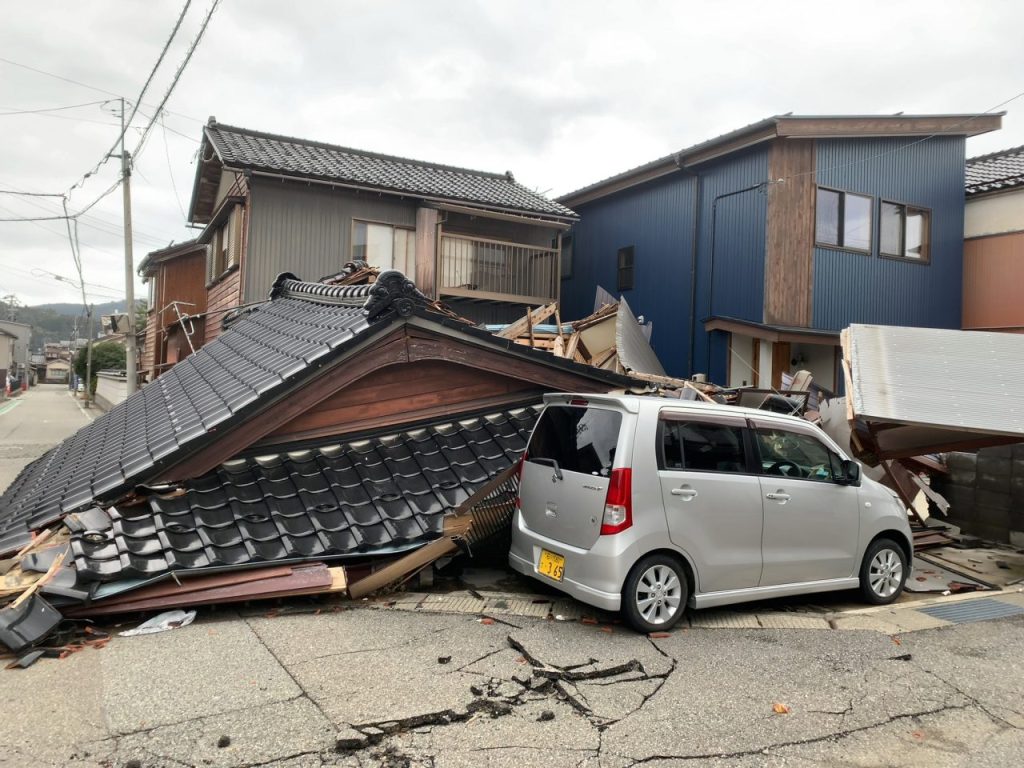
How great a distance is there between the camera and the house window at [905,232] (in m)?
14.4

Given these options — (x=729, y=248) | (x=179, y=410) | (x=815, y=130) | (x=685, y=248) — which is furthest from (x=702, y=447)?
(x=685, y=248)

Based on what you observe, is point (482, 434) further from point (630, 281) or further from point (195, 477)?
point (630, 281)

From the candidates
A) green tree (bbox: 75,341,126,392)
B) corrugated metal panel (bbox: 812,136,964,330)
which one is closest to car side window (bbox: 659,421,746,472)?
corrugated metal panel (bbox: 812,136,964,330)

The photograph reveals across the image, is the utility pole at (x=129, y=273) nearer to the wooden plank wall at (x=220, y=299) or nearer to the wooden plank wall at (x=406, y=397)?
the wooden plank wall at (x=220, y=299)

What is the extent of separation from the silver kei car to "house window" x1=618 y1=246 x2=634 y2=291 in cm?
1186

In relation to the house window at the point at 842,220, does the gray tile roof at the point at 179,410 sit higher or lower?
lower

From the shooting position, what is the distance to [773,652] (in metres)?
4.23

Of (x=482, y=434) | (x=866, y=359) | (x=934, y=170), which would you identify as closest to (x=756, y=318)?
(x=934, y=170)

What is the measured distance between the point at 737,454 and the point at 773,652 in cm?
135

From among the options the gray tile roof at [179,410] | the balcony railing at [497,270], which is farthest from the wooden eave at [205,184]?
the gray tile roof at [179,410]

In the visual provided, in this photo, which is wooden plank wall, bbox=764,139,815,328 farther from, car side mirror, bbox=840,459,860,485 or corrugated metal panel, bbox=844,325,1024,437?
car side mirror, bbox=840,459,860,485

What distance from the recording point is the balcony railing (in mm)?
15359

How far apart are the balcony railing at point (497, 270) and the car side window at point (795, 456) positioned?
35.5ft

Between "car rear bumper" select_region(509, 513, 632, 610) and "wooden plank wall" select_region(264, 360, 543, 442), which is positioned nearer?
"car rear bumper" select_region(509, 513, 632, 610)
